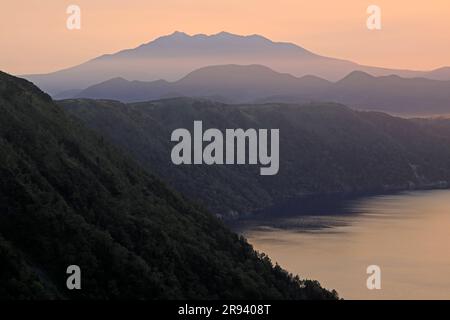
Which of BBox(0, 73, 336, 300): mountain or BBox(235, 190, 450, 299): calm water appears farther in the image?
BBox(235, 190, 450, 299): calm water

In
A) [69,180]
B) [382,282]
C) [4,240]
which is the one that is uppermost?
[69,180]

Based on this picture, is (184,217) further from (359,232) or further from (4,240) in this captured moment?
(359,232)

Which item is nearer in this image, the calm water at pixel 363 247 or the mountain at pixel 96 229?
the mountain at pixel 96 229

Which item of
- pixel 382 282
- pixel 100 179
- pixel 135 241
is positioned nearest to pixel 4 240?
pixel 135 241
